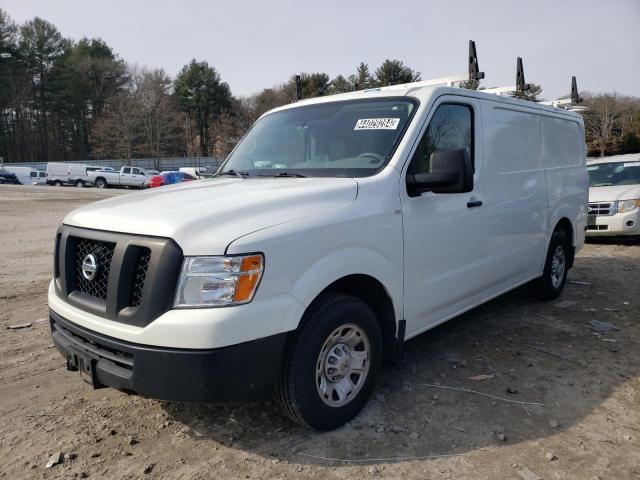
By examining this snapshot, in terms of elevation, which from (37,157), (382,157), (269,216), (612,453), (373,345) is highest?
(37,157)

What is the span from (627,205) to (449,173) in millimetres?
7860

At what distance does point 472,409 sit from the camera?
3262 millimetres

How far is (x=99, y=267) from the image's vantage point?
2707mm

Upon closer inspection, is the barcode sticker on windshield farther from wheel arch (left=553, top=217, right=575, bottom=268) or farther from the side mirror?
wheel arch (left=553, top=217, right=575, bottom=268)

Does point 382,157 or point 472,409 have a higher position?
point 382,157

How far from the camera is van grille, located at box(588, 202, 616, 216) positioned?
9297mm

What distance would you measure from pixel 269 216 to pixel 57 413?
204cm

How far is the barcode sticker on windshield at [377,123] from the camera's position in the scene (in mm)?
3426

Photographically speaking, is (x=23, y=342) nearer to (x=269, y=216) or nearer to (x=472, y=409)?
(x=269, y=216)

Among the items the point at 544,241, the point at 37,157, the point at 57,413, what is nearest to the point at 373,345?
the point at 57,413

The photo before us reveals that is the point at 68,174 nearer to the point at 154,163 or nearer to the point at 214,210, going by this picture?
the point at 154,163

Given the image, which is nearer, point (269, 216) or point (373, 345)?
point (269, 216)

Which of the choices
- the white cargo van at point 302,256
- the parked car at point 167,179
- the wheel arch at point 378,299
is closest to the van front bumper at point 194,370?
the white cargo van at point 302,256

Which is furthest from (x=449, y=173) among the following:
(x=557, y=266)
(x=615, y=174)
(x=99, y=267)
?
(x=615, y=174)
